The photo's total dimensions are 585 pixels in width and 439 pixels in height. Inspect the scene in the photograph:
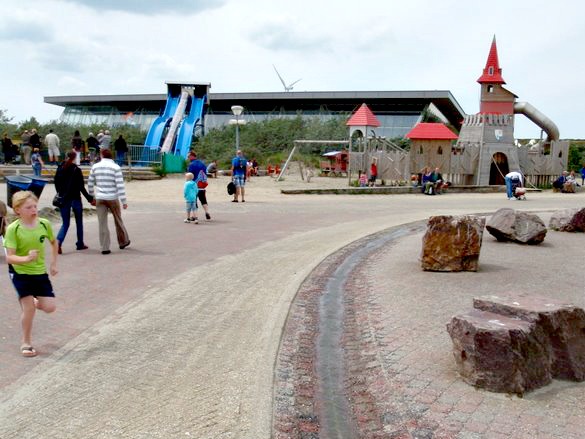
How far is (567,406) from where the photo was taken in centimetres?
456

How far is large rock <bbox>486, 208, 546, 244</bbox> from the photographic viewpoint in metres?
12.6

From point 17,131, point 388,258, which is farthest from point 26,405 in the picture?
point 17,131

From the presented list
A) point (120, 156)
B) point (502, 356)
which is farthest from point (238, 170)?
point (502, 356)

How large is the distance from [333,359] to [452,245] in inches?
172

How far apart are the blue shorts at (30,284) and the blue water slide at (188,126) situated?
37499 mm

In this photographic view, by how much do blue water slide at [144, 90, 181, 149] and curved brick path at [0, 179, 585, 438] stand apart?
32.7 m

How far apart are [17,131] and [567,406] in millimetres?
49269

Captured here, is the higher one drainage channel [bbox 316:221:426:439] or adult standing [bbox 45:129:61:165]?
adult standing [bbox 45:129:61:165]

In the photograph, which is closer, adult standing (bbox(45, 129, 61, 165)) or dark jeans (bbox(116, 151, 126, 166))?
adult standing (bbox(45, 129, 61, 165))

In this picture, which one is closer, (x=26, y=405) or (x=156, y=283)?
(x=26, y=405)

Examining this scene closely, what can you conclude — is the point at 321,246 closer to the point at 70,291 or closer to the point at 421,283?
the point at 421,283

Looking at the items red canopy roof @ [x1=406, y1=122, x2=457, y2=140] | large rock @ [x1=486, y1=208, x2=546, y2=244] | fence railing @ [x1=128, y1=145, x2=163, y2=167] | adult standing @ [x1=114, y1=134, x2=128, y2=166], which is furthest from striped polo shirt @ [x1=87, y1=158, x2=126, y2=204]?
fence railing @ [x1=128, y1=145, x2=163, y2=167]

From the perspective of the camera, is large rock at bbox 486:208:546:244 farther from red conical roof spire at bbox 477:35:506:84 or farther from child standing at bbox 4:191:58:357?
red conical roof spire at bbox 477:35:506:84

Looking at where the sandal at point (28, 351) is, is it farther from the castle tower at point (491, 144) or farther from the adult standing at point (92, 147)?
the castle tower at point (491, 144)
